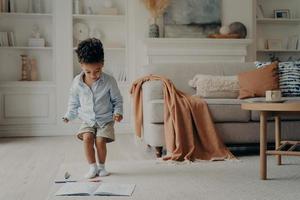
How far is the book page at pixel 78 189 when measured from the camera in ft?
7.50

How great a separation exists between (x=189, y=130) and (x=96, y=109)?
0.93m

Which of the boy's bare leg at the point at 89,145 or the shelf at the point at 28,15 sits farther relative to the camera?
the shelf at the point at 28,15

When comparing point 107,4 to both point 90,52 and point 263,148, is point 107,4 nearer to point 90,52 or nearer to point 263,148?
point 90,52

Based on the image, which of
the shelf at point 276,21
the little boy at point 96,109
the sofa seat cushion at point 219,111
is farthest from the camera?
the shelf at point 276,21

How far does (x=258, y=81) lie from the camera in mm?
3990

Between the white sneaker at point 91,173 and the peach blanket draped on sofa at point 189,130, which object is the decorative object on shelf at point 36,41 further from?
the white sneaker at point 91,173

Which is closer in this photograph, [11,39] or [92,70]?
[92,70]

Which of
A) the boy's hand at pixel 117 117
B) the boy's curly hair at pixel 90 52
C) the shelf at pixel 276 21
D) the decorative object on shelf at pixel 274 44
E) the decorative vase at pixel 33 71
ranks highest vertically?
the shelf at pixel 276 21

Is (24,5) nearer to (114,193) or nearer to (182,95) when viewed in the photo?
(182,95)

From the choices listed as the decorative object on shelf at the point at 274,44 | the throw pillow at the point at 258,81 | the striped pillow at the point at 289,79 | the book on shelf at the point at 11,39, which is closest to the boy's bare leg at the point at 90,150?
the throw pillow at the point at 258,81

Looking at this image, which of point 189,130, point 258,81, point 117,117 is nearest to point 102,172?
point 117,117

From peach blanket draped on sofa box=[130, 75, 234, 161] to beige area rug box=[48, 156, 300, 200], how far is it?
0.16 meters

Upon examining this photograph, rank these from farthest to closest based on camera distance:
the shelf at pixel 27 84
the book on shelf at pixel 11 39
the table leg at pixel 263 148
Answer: the book on shelf at pixel 11 39
the shelf at pixel 27 84
the table leg at pixel 263 148

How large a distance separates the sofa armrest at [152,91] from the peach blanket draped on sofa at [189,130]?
0.17 meters
